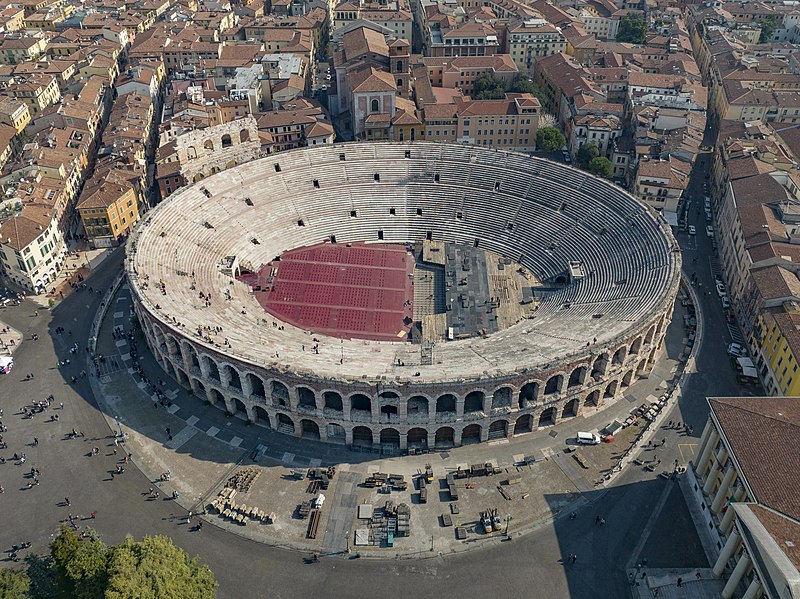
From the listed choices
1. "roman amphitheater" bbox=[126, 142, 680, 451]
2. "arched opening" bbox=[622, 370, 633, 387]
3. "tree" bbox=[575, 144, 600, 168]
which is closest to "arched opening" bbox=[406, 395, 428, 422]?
"roman amphitheater" bbox=[126, 142, 680, 451]

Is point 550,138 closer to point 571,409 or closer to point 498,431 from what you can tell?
point 571,409

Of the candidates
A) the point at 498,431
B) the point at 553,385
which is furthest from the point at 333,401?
the point at 553,385

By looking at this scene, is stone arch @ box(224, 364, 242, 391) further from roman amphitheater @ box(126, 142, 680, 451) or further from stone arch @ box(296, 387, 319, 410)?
stone arch @ box(296, 387, 319, 410)

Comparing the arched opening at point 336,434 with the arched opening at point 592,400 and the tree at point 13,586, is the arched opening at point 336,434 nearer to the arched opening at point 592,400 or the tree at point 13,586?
the arched opening at point 592,400

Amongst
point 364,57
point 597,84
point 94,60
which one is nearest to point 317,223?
point 364,57

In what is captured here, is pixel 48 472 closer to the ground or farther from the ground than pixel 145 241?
closer to the ground

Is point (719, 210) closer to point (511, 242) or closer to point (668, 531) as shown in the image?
point (511, 242)

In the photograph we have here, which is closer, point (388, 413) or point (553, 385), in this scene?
point (388, 413)
